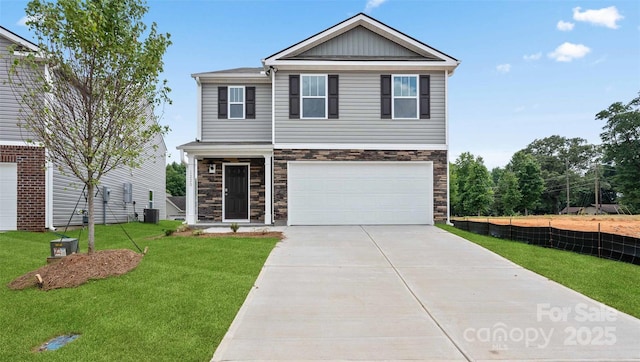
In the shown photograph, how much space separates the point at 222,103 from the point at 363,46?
5650 millimetres

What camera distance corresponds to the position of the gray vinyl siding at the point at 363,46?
46.0ft

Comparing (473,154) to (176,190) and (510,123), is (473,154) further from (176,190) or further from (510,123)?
(176,190)

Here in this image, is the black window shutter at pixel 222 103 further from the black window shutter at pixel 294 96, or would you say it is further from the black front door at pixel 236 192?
the black window shutter at pixel 294 96

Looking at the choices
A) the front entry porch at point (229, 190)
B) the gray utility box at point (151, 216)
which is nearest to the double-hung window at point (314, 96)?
the front entry porch at point (229, 190)

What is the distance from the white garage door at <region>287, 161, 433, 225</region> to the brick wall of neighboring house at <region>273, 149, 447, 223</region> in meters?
0.17

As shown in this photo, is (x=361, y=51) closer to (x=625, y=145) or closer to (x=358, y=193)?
(x=358, y=193)

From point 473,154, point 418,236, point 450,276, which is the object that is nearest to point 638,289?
point 450,276

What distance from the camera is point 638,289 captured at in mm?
5887

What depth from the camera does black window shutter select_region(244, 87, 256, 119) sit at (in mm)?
14727

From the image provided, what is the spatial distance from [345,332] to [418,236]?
23.8ft

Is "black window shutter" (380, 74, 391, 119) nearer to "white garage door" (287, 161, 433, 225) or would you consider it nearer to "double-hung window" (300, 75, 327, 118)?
"white garage door" (287, 161, 433, 225)

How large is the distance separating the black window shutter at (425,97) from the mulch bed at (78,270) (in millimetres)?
10451

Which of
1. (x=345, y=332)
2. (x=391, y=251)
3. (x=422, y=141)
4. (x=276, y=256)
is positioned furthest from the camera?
(x=422, y=141)

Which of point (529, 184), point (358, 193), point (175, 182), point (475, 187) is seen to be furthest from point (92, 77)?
point (175, 182)
